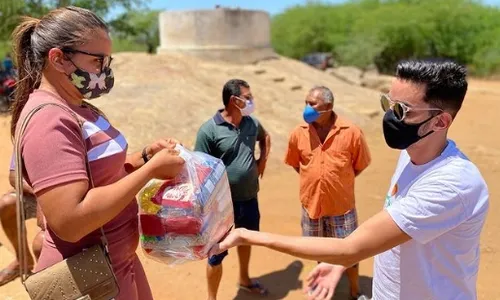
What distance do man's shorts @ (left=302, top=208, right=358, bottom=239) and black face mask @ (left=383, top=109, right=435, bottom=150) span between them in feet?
6.86

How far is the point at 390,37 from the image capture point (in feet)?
86.3

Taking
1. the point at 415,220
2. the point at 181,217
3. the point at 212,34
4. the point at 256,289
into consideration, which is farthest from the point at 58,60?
Answer: the point at 212,34

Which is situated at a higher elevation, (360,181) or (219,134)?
(219,134)

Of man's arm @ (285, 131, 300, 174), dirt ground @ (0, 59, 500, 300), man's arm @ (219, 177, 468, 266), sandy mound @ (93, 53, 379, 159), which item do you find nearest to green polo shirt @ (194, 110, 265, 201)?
man's arm @ (285, 131, 300, 174)

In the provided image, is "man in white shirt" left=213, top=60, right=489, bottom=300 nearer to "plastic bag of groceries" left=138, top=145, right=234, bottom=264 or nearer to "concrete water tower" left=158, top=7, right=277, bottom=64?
"plastic bag of groceries" left=138, top=145, right=234, bottom=264

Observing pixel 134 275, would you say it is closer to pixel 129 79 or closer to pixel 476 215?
pixel 476 215

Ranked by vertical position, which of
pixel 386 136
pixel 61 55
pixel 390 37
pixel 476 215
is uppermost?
pixel 61 55

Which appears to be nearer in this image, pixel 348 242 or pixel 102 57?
pixel 348 242

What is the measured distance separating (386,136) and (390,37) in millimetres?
26025

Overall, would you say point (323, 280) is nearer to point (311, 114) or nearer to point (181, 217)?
point (181, 217)

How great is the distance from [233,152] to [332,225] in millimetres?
1008

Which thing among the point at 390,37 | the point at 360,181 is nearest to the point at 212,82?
the point at 360,181

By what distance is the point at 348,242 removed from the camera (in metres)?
1.71

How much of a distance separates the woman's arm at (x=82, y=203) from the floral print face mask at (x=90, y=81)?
0.43 metres
